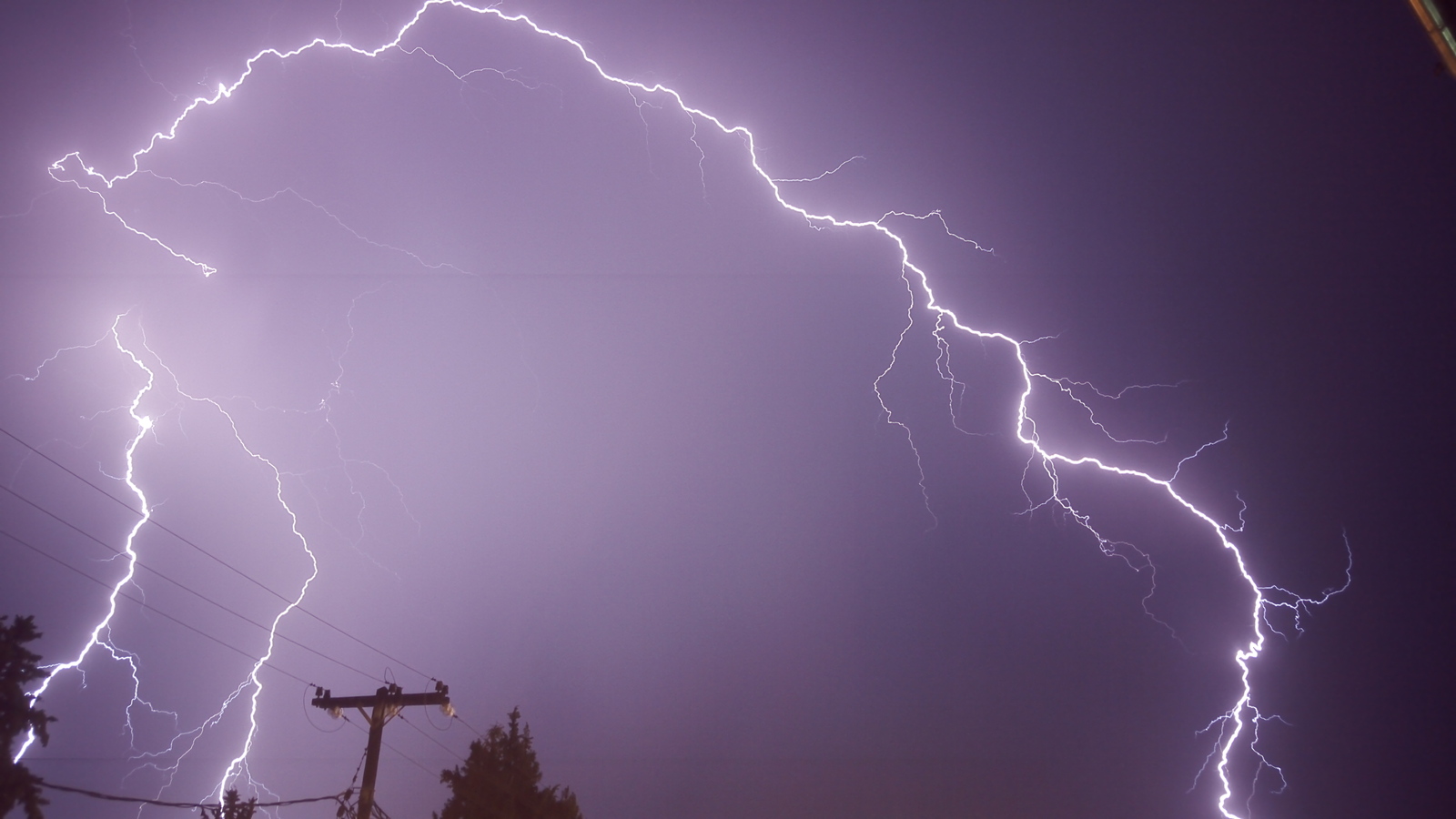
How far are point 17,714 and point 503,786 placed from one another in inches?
297

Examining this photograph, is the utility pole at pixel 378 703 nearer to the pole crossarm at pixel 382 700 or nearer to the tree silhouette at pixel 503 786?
the pole crossarm at pixel 382 700

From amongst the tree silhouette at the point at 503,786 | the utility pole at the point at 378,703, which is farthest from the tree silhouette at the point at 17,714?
the tree silhouette at the point at 503,786

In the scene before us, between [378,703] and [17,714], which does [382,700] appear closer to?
[378,703]

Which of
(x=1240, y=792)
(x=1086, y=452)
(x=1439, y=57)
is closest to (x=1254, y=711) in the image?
(x=1240, y=792)

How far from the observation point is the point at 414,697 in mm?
8672

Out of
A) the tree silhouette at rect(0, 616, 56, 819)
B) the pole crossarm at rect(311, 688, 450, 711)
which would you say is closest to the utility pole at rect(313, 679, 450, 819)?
the pole crossarm at rect(311, 688, 450, 711)

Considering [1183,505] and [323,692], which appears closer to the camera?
[323,692]

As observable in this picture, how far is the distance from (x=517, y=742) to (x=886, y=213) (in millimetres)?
14196

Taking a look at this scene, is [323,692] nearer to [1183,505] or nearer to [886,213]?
[886,213]

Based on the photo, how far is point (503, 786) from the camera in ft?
39.4

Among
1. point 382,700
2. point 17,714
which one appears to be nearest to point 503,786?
point 382,700

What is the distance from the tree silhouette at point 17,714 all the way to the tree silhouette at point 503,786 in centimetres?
668

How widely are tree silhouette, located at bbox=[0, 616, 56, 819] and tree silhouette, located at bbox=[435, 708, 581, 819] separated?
6.68 meters

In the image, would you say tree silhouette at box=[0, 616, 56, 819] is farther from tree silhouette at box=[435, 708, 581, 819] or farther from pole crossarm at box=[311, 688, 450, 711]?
tree silhouette at box=[435, 708, 581, 819]
